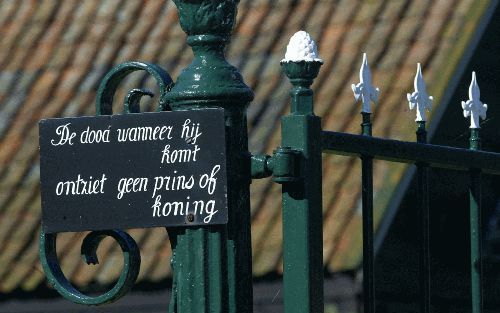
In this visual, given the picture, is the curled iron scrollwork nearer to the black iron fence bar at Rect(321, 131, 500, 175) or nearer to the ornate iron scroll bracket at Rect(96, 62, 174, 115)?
the ornate iron scroll bracket at Rect(96, 62, 174, 115)

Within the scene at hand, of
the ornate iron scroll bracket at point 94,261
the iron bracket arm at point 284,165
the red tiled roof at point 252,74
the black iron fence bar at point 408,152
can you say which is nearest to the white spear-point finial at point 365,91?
the black iron fence bar at point 408,152

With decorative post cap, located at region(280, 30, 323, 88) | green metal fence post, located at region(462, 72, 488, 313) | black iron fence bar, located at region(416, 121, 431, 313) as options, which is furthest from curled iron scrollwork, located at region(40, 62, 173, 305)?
green metal fence post, located at region(462, 72, 488, 313)

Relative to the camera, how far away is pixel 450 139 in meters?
7.39

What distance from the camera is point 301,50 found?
3.08 metres

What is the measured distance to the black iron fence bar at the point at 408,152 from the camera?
10.3ft

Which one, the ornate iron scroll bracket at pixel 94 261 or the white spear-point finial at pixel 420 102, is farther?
the white spear-point finial at pixel 420 102

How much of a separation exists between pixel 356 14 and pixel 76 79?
1.63m

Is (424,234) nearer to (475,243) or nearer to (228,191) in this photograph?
(475,243)

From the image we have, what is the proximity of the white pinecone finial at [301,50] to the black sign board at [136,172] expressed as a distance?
7.1 inches

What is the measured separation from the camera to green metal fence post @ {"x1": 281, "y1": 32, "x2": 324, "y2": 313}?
3004mm

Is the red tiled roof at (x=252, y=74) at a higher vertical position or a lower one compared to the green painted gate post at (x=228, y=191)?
higher

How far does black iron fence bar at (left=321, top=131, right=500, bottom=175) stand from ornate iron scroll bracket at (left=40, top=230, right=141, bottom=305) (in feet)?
1.40

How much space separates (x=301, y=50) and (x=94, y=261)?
22.8 inches

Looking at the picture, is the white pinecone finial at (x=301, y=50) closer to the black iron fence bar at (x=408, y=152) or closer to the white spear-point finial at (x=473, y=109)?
the black iron fence bar at (x=408, y=152)
